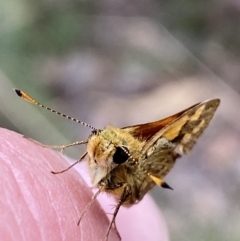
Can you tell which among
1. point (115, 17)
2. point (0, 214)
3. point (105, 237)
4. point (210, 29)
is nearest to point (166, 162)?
point (105, 237)

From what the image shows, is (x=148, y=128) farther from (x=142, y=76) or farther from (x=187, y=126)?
(x=142, y=76)

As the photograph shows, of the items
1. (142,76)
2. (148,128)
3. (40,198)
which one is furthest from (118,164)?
(142,76)

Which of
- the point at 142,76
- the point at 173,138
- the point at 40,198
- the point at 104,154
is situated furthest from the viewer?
the point at 142,76

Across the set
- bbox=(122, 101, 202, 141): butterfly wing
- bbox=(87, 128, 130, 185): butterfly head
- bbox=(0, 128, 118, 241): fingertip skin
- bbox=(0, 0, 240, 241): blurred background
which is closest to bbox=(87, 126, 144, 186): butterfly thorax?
bbox=(87, 128, 130, 185): butterfly head

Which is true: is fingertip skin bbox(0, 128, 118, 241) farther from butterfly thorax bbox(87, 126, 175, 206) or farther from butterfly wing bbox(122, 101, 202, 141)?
butterfly wing bbox(122, 101, 202, 141)

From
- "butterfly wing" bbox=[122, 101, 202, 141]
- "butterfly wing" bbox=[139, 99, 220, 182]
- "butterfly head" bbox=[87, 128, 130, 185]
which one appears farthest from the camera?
"butterfly wing" bbox=[122, 101, 202, 141]

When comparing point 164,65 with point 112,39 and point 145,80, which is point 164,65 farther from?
point 112,39
